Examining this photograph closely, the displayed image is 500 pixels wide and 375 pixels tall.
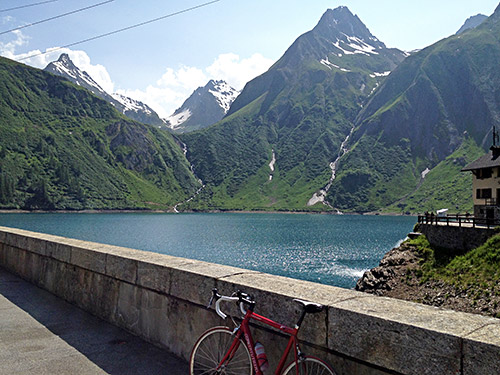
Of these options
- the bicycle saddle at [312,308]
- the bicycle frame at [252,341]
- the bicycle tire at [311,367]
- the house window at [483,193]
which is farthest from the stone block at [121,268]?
the house window at [483,193]

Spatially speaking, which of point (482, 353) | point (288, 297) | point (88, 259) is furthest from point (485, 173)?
point (482, 353)

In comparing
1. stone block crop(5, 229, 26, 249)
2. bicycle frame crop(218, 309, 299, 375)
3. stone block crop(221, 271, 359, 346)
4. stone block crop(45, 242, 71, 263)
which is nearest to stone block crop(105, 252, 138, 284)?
stone block crop(45, 242, 71, 263)

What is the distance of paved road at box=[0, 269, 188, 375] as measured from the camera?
5695 mm

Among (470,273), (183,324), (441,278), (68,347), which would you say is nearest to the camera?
(183,324)

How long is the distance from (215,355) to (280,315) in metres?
0.95

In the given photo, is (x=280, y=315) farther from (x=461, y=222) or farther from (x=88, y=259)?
(x=461, y=222)

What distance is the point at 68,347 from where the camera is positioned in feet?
21.2

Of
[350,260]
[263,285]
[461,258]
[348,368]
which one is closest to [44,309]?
[263,285]

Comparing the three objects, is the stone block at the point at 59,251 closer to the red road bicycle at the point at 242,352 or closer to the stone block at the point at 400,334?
the red road bicycle at the point at 242,352

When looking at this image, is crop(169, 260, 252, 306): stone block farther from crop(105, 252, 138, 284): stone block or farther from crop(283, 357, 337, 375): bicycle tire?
crop(283, 357, 337, 375): bicycle tire

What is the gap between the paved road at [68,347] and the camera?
18.7ft

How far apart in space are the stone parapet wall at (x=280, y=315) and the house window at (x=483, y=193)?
6113 cm

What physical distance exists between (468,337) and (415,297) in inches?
1438

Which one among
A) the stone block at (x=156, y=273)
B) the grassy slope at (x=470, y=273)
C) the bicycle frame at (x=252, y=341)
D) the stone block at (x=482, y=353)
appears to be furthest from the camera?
the grassy slope at (x=470, y=273)
